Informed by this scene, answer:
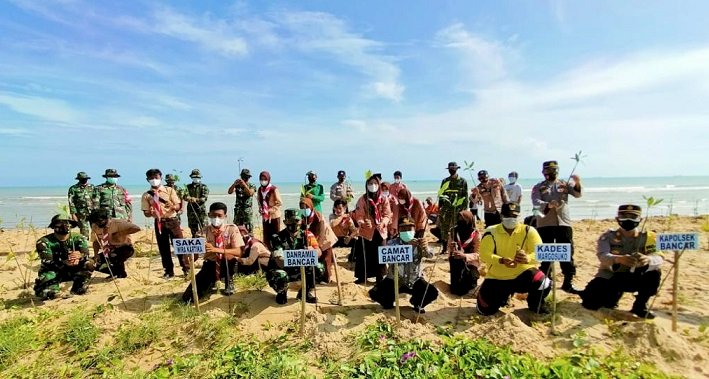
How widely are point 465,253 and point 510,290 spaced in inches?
40.4

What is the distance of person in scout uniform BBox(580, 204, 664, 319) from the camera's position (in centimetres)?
454

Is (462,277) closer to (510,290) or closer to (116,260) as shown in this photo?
(510,290)

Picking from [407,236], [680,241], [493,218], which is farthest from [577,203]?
[407,236]

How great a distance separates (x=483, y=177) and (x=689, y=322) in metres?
5.47

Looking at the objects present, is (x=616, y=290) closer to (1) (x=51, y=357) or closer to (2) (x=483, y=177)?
(2) (x=483, y=177)

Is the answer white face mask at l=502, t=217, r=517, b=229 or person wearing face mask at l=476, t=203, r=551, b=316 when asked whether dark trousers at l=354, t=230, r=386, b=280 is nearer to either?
person wearing face mask at l=476, t=203, r=551, b=316

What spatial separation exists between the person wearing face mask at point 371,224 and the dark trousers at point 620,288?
2916 millimetres

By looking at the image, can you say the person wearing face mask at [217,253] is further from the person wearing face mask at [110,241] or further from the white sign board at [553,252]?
the white sign board at [553,252]

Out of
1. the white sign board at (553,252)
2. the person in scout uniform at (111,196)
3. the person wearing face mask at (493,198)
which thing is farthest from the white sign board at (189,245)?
the person wearing face mask at (493,198)

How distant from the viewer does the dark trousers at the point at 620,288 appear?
15.0ft

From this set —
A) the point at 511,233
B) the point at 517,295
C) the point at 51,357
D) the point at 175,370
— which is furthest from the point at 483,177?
the point at 51,357

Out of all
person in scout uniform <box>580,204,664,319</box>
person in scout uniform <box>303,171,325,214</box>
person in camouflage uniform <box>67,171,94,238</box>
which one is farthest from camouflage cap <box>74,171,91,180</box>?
person in scout uniform <box>580,204,664,319</box>

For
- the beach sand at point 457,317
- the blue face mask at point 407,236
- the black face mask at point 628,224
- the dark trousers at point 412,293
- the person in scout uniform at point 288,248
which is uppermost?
the black face mask at point 628,224

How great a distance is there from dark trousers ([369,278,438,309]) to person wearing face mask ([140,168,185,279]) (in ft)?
12.4
